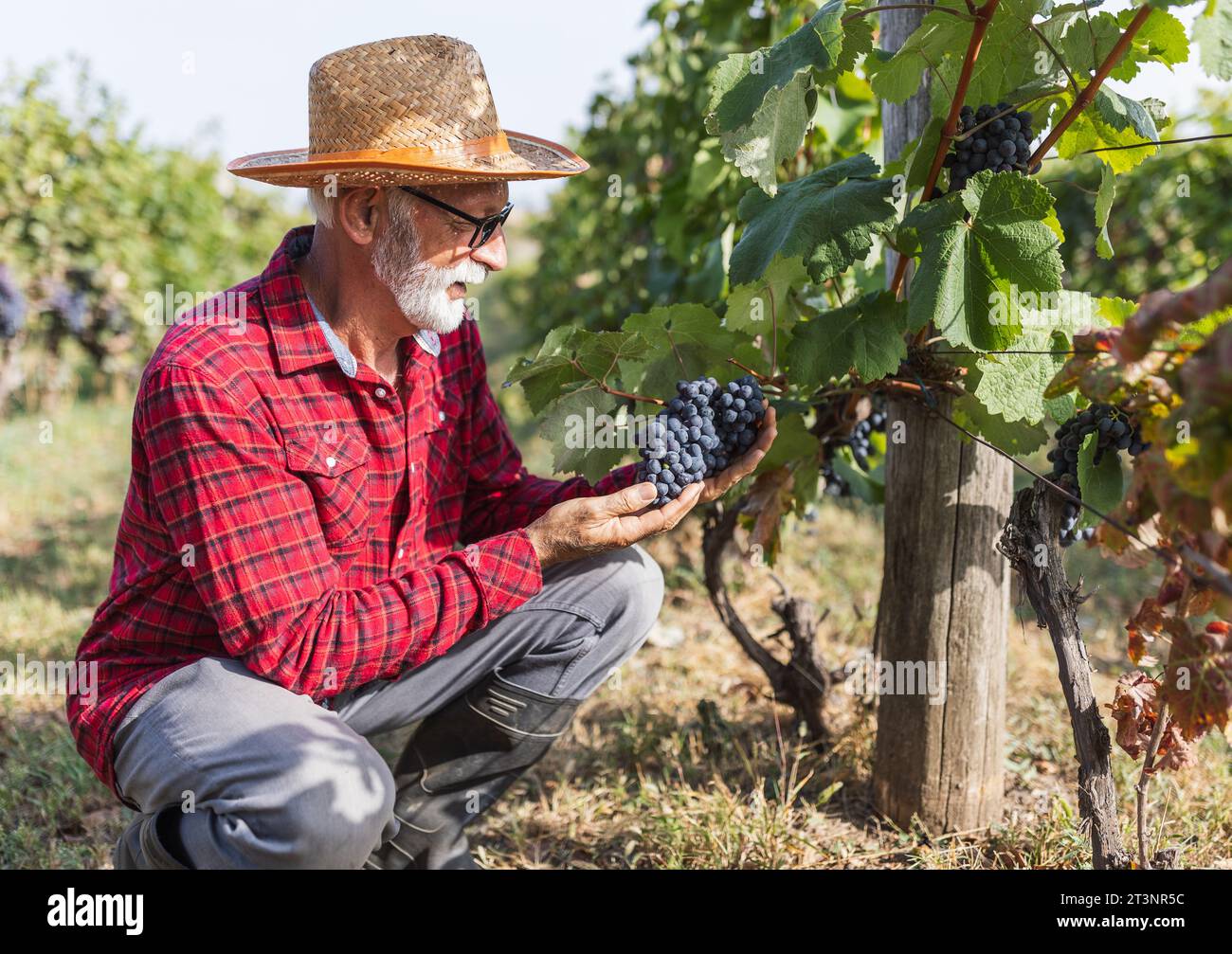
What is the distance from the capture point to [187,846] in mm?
1989

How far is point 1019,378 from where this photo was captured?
196cm

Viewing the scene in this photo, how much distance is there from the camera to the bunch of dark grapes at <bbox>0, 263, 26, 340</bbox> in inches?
256

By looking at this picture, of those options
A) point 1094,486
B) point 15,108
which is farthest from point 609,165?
point 1094,486

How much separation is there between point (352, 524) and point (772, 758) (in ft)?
4.34

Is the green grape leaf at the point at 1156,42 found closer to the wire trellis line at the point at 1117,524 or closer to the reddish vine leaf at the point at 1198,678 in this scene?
the wire trellis line at the point at 1117,524

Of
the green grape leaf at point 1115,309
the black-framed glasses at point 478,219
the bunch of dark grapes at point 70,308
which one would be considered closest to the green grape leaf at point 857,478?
the green grape leaf at point 1115,309

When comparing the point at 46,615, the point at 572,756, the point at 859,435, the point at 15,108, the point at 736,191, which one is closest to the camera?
the point at 859,435

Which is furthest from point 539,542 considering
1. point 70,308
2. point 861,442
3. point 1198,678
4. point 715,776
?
point 70,308

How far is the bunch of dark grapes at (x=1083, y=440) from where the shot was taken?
1903 mm

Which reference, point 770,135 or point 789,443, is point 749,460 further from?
point 770,135

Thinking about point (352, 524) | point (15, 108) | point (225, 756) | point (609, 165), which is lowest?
point (225, 756)

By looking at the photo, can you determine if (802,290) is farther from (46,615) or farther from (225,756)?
(46,615)

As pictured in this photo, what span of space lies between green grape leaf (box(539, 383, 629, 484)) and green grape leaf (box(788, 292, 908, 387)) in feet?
1.44

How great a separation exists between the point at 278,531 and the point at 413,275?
2.03ft
